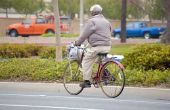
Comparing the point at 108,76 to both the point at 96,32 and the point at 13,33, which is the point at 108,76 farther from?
the point at 13,33

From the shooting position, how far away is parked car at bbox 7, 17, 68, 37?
42.3m

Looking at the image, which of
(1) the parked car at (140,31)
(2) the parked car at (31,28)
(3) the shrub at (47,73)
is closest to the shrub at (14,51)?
(3) the shrub at (47,73)

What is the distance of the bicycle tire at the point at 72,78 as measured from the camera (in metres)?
12.2

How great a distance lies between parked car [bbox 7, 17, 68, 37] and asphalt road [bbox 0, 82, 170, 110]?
2900 centimetres

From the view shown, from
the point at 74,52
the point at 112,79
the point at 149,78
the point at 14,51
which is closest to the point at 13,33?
the point at 14,51

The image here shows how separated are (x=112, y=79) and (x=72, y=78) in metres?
1.44

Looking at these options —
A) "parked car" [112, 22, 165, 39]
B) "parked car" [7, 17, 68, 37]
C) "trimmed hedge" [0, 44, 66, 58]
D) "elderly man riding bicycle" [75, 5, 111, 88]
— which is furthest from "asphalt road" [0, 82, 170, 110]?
"parked car" [112, 22, 165, 39]

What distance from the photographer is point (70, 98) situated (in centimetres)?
1153

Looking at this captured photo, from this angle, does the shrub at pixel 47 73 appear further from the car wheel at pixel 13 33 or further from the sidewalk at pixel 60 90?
the car wheel at pixel 13 33

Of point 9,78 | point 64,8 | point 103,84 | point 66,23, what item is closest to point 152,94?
point 103,84

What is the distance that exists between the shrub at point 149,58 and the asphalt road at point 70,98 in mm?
1638

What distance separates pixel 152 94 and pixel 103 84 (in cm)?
116

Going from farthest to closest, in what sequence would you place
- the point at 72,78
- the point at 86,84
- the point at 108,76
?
the point at 72,78 → the point at 86,84 → the point at 108,76

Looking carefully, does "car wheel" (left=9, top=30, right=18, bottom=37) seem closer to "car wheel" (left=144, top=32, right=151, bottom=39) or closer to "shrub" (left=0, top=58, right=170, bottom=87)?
"car wheel" (left=144, top=32, right=151, bottom=39)
